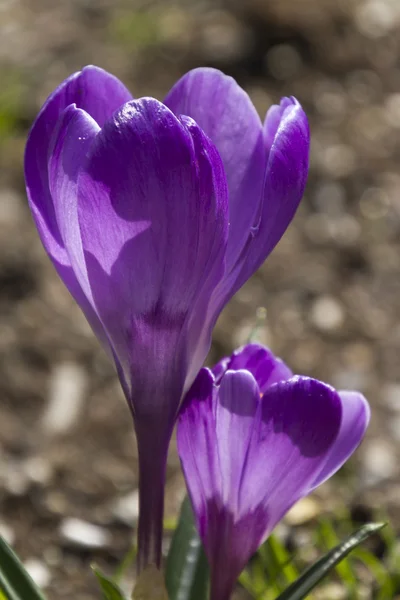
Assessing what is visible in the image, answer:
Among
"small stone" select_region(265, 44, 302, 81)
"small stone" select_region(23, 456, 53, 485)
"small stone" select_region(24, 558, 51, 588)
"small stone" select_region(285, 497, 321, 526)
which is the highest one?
"small stone" select_region(265, 44, 302, 81)

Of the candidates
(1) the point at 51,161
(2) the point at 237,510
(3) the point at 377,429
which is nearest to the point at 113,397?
(3) the point at 377,429

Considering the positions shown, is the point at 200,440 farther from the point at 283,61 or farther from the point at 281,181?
the point at 283,61

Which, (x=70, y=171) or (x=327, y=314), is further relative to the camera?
(x=327, y=314)

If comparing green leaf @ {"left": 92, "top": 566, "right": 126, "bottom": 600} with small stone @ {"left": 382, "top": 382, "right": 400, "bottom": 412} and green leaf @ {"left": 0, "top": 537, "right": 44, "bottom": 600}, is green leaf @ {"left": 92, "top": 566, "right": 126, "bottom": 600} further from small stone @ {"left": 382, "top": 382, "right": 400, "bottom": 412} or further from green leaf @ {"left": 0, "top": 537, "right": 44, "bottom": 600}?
small stone @ {"left": 382, "top": 382, "right": 400, "bottom": 412}

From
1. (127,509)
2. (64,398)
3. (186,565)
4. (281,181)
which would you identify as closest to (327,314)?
(64,398)

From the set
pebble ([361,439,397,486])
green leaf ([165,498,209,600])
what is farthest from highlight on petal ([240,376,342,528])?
pebble ([361,439,397,486])
